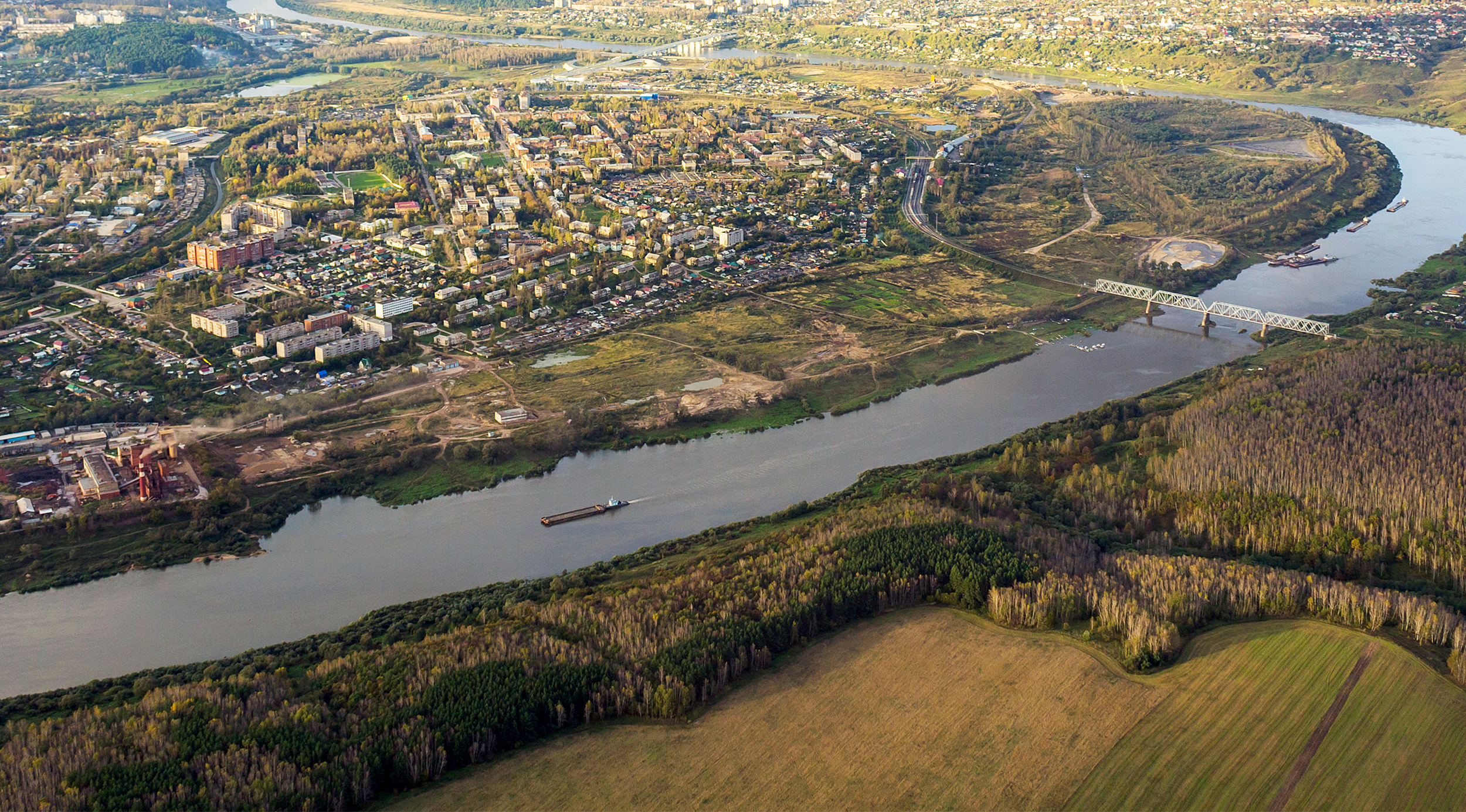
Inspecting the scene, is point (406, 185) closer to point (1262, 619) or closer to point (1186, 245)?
point (1186, 245)

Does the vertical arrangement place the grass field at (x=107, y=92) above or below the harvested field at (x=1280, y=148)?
above

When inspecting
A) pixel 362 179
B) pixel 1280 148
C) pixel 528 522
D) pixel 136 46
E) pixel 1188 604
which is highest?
pixel 136 46

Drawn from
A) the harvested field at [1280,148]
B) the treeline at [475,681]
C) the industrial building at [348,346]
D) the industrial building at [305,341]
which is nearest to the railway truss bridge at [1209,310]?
the treeline at [475,681]

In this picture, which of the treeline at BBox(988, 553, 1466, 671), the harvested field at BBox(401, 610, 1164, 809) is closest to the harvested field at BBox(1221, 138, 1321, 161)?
the treeline at BBox(988, 553, 1466, 671)

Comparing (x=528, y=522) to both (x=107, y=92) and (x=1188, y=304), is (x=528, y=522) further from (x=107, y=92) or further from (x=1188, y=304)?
(x=107, y=92)

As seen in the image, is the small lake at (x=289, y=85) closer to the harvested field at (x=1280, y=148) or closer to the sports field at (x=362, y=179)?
the sports field at (x=362, y=179)

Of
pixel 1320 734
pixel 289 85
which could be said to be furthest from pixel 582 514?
pixel 289 85
